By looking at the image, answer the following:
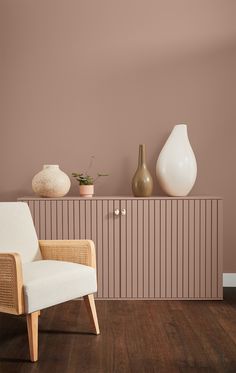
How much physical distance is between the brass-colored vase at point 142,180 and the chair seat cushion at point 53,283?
34.2 inches

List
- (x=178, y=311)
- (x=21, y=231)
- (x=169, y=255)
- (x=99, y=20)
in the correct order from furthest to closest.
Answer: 1. (x=99, y=20)
2. (x=169, y=255)
3. (x=178, y=311)
4. (x=21, y=231)

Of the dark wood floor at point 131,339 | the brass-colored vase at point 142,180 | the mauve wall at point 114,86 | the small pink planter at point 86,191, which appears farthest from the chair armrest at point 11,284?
the mauve wall at point 114,86

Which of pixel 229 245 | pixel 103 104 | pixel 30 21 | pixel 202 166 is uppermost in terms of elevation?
pixel 30 21

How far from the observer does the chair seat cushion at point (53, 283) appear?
2135 mm

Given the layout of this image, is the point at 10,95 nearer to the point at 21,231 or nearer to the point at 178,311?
the point at 21,231

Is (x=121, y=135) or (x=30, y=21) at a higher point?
(x=30, y=21)

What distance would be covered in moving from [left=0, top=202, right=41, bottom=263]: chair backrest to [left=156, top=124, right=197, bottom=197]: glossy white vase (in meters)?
1.03

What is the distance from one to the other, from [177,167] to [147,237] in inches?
21.5

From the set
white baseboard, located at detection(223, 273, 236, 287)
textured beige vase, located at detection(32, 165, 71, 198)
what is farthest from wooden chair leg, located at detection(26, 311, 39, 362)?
white baseboard, located at detection(223, 273, 236, 287)

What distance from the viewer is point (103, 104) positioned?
136 inches

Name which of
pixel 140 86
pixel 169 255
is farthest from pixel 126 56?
pixel 169 255

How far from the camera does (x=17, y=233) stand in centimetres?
266

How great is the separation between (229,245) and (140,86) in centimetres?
146

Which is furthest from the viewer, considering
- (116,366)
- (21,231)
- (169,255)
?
(169,255)
